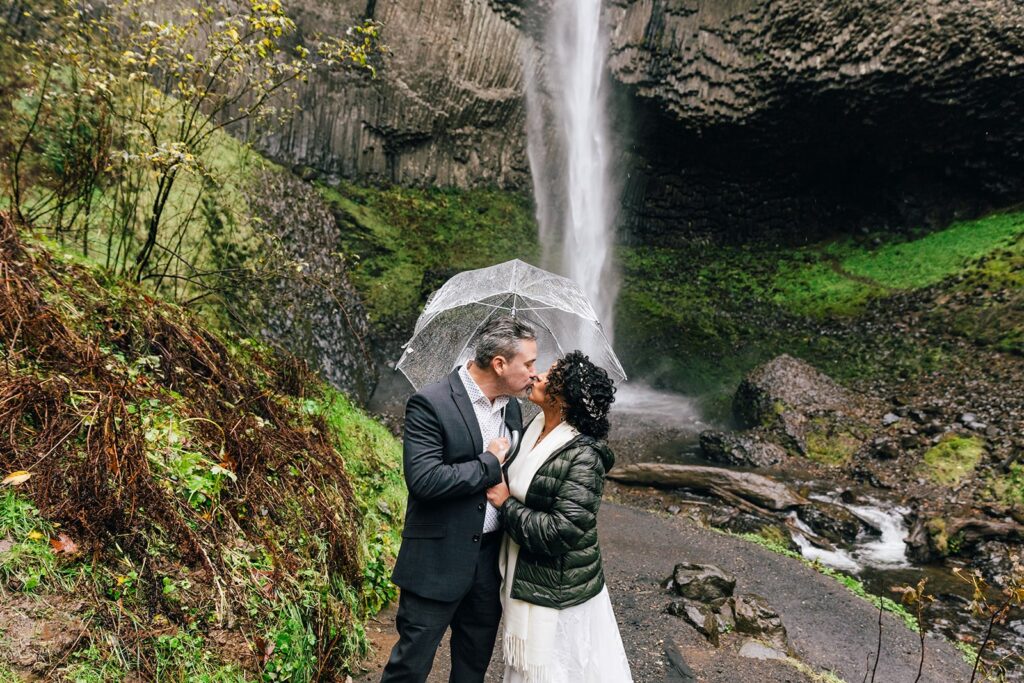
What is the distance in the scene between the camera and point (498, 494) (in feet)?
8.14

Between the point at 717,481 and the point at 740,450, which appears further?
the point at 740,450

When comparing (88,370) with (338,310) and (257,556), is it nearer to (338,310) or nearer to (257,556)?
(257,556)

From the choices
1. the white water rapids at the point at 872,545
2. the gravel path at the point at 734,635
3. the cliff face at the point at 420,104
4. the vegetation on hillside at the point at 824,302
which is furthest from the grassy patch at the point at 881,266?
the gravel path at the point at 734,635

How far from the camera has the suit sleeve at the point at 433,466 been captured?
2307 mm

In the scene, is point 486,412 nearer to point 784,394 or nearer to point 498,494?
point 498,494

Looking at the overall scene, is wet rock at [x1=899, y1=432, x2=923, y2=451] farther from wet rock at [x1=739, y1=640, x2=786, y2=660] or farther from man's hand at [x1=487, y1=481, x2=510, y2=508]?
man's hand at [x1=487, y1=481, x2=510, y2=508]

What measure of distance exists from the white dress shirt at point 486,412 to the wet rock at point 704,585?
3372 mm

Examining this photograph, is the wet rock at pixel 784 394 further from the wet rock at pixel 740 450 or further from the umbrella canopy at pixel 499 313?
the umbrella canopy at pixel 499 313

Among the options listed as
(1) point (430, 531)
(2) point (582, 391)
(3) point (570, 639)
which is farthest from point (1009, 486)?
(1) point (430, 531)

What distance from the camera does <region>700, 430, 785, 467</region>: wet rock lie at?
1068 centimetres

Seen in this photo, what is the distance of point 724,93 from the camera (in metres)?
17.0

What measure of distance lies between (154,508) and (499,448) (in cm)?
169

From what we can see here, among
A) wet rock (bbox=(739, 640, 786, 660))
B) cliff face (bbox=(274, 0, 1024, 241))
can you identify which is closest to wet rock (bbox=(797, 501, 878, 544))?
wet rock (bbox=(739, 640, 786, 660))

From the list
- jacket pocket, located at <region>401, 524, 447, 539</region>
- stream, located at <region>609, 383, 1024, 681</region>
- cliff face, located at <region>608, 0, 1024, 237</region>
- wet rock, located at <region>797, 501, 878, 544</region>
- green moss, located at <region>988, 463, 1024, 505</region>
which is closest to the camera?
jacket pocket, located at <region>401, 524, 447, 539</region>
